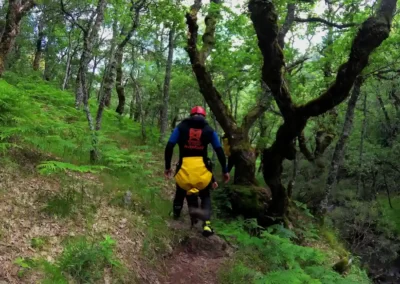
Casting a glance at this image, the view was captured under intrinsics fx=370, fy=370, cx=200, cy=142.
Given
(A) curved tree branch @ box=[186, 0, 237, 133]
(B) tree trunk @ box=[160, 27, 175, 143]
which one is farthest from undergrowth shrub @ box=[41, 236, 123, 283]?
(B) tree trunk @ box=[160, 27, 175, 143]

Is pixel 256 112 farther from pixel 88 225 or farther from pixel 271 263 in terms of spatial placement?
pixel 88 225

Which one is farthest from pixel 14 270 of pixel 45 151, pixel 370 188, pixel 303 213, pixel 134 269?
pixel 370 188

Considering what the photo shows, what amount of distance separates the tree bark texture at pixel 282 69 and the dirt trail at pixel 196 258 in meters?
3.08

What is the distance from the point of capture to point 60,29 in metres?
23.1

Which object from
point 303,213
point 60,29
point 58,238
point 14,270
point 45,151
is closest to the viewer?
point 14,270

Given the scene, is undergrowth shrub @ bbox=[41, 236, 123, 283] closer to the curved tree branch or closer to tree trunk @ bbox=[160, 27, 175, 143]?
the curved tree branch

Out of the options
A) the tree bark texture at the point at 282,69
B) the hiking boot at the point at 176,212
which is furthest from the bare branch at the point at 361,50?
the hiking boot at the point at 176,212

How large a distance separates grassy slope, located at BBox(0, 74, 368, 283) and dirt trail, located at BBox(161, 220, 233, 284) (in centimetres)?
17

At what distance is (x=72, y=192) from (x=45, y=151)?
1.86 metres

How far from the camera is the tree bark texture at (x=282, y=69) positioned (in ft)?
22.1

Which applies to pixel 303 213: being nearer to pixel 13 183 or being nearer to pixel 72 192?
pixel 72 192

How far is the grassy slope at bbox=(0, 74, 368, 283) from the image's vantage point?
468 centimetres

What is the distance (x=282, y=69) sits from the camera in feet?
26.1

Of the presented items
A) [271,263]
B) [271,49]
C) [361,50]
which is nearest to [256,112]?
[271,49]
